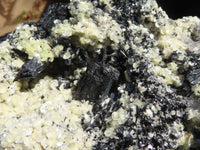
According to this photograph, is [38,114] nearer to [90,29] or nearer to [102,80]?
[102,80]

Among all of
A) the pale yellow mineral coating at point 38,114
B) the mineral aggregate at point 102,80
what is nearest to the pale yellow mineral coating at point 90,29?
the mineral aggregate at point 102,80

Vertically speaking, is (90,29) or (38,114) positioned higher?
(90,29)

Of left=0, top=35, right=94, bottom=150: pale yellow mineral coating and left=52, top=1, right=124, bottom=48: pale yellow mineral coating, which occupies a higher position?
left=52, top=1, right=124, bottom=48: pale yellow mineral coating

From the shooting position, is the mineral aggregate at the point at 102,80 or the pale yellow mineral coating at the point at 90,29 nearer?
the mineral aggregate at the point at 102,80

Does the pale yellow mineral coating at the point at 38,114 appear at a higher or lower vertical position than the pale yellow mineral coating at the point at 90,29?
lower

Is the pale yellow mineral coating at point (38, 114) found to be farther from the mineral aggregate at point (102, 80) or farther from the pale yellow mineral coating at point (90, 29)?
the pale yellow mineral coating at point (90, 29)

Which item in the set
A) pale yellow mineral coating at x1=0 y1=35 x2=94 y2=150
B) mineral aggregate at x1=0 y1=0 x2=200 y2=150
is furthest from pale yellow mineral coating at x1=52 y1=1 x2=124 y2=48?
pale yellow mineral coating at x1=0 y1=35 x2=94 y2=150

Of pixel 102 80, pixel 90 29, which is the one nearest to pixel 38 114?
pixel 102 80

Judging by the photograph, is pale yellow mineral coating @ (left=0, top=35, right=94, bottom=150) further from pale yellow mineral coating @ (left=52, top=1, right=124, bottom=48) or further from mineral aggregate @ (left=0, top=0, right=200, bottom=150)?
pale yellow mineral coating @ (left=52, top=1, right=124, bottom=48)
